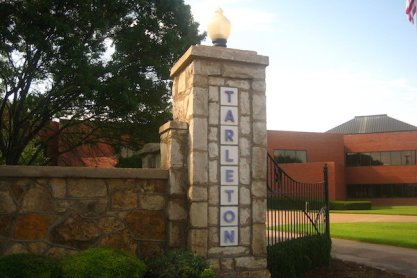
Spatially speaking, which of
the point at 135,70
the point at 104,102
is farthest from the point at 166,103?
the point at 104,102

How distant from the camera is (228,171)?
18.3ft

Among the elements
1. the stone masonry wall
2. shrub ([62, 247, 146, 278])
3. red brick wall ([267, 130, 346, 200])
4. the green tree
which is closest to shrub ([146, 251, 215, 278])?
shrub ([62, 247, 146, 278])

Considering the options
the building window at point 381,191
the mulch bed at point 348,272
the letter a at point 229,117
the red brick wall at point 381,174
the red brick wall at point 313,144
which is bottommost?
the mulch bed at point 348,272

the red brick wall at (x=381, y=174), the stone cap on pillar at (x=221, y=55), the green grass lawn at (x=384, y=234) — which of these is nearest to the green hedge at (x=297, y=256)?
the stone cap on pillar at (x=221, y=55)

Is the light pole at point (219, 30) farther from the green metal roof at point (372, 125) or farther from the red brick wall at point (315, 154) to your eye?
the green metal roof at point (372, 125)

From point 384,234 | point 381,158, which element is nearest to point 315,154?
point 381,158

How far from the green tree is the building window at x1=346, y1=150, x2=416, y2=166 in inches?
1193

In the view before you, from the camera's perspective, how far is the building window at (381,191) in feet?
131

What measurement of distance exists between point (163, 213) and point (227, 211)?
2.75ft

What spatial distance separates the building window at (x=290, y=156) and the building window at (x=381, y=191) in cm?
555

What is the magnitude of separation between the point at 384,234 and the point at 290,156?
2709 centimetres

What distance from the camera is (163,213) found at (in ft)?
18.6

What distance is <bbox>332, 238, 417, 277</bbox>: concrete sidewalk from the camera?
8.70 m

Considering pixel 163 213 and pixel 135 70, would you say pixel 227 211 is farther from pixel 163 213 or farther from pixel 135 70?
pixel 135 70
